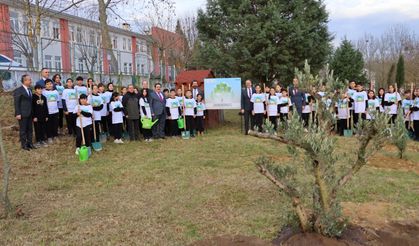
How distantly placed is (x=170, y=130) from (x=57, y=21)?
1038 inches

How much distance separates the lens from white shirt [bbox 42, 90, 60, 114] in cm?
1049

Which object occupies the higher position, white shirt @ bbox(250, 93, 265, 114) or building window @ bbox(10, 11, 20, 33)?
building window @ bbox(10, 11, 20, 33)

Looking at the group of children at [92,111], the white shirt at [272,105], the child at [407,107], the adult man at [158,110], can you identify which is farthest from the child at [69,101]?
the child at [407,107]

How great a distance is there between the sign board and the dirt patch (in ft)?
31.6

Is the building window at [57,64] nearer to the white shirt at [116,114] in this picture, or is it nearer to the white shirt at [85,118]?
the white shirt at [116,114]

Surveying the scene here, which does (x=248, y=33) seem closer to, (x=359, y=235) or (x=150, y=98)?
(x=150, y=98)

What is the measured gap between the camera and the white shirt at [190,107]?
13.2 metres

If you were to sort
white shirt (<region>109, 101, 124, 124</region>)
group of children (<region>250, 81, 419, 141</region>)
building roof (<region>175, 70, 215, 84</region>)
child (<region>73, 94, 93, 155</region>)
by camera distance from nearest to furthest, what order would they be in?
child (<region>73, 94, 93, 155</region>) < white shirt (<region>109, 101, 124, 124</region>) < group of children (<region>250, 81, 419, 141</region>) < building roof (<region>175, 70, 215, 84</region>)

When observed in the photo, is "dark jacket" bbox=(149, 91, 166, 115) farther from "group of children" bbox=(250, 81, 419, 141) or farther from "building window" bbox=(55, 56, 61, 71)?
"building window" bbox=(55, 56, 61, 71)

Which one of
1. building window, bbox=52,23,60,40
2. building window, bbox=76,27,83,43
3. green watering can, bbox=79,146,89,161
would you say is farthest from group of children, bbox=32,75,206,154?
building window, bbox=52,23,60,40

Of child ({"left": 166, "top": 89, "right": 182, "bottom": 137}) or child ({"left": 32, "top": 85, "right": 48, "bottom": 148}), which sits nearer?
child ({"left": 32, "top": 85, "right": 48, "bottom": 148})

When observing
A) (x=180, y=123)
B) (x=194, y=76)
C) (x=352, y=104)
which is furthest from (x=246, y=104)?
(x=352, y=104)

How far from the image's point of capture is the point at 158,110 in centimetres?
1252

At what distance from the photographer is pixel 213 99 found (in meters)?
14.1
